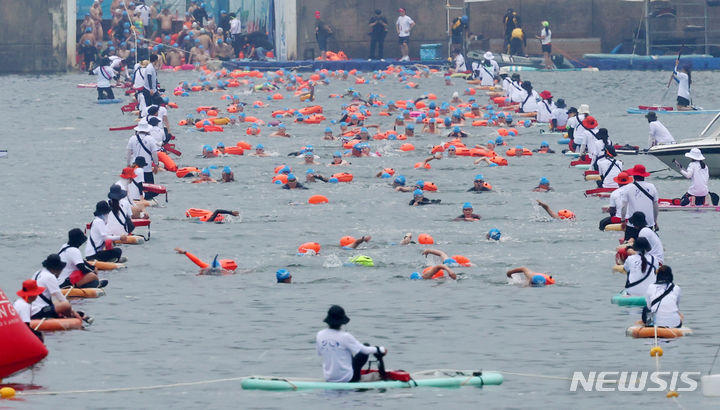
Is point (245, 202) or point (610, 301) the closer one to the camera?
point (610, 301)

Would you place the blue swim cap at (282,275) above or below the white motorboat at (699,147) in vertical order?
below

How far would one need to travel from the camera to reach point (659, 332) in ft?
73.3

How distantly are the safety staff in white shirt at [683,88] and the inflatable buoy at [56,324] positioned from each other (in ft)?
117

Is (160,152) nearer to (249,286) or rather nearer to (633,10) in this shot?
(249,286)

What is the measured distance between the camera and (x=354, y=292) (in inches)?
1035

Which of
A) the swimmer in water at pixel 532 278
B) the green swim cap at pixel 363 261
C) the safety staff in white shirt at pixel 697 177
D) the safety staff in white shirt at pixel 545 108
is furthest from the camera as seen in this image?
the safety staff in white shirt at pixel 545 108

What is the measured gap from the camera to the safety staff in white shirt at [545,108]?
176 ft

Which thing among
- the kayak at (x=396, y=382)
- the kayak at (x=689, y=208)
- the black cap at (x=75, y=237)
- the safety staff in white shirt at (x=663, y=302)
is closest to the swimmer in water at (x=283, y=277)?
the black cap at (x=75, y=237)

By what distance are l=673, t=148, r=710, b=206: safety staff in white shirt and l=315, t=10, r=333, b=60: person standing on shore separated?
41.9m

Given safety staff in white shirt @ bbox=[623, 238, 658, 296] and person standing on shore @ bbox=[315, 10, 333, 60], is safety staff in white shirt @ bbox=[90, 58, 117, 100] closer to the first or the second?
person standing on shore @ bbox=[315, 10, 333, 60]

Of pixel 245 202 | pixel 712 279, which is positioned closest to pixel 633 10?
pixel 245 202

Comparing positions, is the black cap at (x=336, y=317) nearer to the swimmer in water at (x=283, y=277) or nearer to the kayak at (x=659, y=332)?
the kayak at (x=659, y=332)

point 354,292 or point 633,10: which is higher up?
point 633,10

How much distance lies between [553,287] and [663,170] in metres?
14.9
